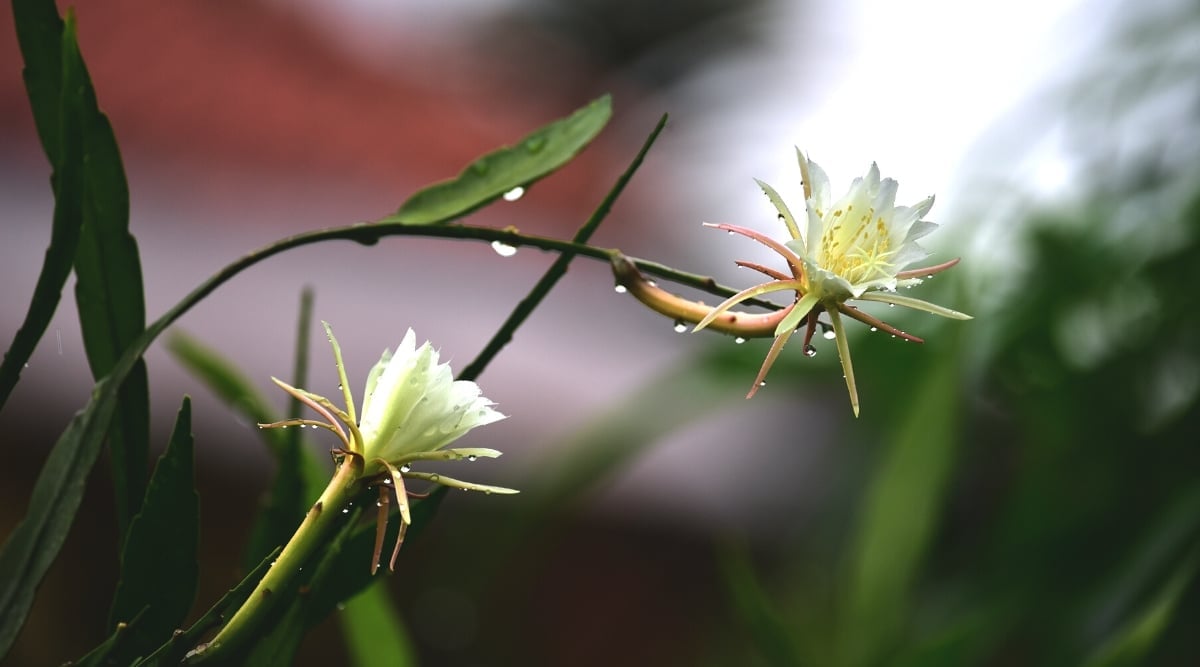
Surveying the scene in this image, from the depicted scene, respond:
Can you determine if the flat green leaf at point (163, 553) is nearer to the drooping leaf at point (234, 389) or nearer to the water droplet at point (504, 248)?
the water droplet at point (504, 248)

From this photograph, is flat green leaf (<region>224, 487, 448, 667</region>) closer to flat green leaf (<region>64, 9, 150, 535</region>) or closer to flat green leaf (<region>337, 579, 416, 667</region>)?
flat green leaf (<region>64, 9, 150, 535</region>)

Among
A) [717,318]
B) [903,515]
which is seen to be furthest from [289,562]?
[903,515]

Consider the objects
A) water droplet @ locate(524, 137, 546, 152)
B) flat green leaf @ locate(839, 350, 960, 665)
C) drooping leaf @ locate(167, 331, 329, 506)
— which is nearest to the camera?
water droplet @ locate(524, 137, 546, 152)

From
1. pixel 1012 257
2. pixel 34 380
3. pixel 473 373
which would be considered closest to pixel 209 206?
pixel 34 380

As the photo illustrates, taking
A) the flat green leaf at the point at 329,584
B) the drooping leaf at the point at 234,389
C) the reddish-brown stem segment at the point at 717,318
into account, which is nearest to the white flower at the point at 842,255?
the reddish-brown stem segment at the point at 717,318

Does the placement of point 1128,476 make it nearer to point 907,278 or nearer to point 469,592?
point 469,592

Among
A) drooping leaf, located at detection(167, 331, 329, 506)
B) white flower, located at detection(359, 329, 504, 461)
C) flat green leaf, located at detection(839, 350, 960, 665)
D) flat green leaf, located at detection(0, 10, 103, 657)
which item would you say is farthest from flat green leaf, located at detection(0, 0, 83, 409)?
flat green leaf, located at detection(839, 350, 960, 665)
